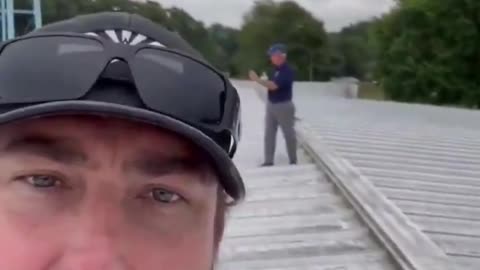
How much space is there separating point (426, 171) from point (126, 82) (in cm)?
698

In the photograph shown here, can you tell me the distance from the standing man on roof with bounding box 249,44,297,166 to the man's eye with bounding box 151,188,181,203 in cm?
841

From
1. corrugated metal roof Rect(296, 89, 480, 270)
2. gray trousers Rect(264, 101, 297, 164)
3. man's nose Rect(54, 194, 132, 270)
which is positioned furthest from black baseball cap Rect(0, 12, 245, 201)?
gray trousers Rect(264, 101, 297, 164)

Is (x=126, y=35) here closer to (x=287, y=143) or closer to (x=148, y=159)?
(x=148, y=159)

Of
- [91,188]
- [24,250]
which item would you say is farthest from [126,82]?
[24,250]

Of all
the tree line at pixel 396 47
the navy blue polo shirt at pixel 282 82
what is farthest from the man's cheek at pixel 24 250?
the tree line at pixel 396 47

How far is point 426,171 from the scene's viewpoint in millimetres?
8109

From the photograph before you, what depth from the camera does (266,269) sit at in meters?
5.05

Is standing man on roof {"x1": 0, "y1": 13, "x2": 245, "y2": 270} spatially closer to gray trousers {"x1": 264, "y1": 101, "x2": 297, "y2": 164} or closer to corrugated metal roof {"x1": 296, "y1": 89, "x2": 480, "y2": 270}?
corrugated metal roof {"x1": 296, "y1": 89, "x2": 480, "y2": 270}

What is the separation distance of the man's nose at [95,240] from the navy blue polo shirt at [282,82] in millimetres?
8800

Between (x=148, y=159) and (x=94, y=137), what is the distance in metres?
0.08

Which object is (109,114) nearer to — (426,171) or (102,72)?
(102,72)

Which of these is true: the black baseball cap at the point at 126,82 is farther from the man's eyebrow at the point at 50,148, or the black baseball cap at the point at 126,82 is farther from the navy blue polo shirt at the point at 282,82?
the navy blue polo shirt at the point at 282,82

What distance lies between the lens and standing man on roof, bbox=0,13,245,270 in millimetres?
1302

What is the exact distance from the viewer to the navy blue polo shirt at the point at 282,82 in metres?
10.1
